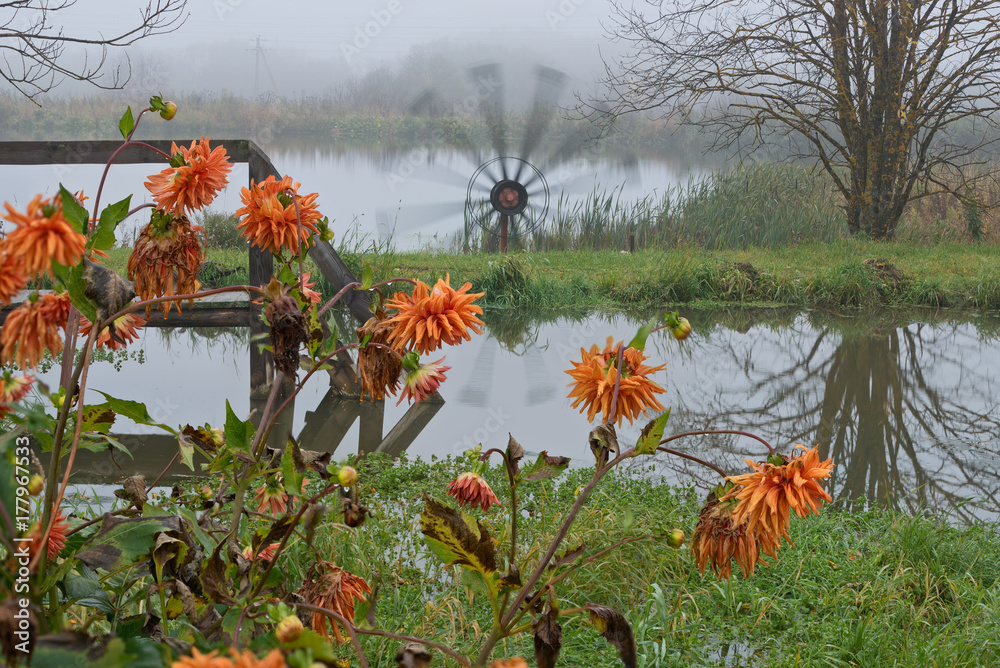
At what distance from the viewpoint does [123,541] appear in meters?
0.74

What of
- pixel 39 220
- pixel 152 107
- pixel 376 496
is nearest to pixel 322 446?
pixel 376 496

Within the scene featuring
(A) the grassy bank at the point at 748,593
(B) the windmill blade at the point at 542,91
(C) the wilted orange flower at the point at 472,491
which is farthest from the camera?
(B) the windmill blade at the point at 542,91

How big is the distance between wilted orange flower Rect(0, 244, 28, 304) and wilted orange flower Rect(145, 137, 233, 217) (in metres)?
0.30

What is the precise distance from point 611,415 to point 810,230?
31.3ft

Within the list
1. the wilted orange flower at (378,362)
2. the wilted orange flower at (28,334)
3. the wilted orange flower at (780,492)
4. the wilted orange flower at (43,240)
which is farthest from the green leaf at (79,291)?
the wilted orange flower at (780,492)

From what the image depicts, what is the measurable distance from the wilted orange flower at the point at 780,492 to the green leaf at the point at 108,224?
665 millimetres

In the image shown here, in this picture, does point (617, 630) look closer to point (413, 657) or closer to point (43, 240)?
point (413, 657)

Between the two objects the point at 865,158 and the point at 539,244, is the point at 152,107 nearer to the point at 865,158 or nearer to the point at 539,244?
the point at 539,244

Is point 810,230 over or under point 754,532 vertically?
over

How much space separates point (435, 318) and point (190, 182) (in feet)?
1.02

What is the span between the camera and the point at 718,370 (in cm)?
428

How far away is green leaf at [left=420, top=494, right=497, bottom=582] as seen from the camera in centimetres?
74

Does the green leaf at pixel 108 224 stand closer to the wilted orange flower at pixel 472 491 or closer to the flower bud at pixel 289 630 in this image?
the flower bud at pixel 289 630

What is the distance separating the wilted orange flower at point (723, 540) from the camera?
839 millimetres
